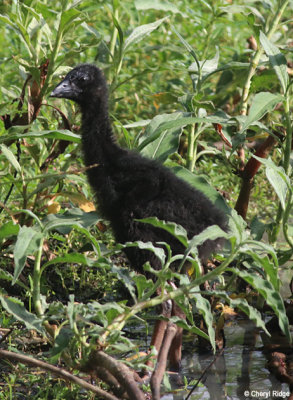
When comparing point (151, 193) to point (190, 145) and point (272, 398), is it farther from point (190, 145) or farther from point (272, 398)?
point (272, 398)

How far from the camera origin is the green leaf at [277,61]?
11.9 ft

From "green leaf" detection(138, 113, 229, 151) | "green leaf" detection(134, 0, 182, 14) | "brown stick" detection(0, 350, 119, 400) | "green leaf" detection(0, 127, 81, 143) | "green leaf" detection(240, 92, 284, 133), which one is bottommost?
"brown stick" detection(0, 350, 119, 400)

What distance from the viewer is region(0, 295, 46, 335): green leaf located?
9.52 ft

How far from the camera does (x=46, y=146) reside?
171 inches

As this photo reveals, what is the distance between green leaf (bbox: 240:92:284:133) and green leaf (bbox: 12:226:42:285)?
109cm

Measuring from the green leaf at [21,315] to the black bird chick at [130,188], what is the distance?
30.9 inches

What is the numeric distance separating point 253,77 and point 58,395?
2150 mm

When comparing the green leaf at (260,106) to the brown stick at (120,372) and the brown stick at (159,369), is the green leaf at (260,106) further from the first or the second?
the brown stick at (120,372)

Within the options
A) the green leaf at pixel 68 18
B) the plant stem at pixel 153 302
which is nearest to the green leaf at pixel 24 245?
the plant stem at pixel 153 302

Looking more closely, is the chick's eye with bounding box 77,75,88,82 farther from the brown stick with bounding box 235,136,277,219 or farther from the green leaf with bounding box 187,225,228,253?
the green leaf with bounding box 187,225,228,253

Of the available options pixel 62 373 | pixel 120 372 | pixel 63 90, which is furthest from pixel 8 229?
pixel 63 90

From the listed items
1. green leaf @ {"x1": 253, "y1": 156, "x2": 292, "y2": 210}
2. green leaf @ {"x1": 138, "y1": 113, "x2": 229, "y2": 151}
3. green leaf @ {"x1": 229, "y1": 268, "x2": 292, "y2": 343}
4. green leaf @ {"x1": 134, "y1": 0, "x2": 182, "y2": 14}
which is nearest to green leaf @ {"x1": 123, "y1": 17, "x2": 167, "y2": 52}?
green leaf @ {"x1": 134, "y1": 0, "x2": 182, "y2": 14}

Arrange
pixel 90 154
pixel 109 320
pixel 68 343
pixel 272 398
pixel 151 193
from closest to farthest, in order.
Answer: pixel 68 343 → pixel 109 320 → pixel 272 398 → pixel 151 193 → pixel 90 154

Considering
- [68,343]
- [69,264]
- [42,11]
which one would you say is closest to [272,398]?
[68,343]
